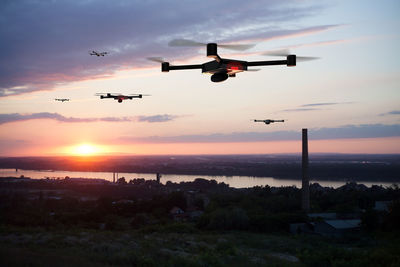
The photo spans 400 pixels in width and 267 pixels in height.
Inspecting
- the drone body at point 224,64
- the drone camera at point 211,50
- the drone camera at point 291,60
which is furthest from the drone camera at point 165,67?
the drone camera at point 291,60

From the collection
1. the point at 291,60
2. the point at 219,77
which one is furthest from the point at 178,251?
the point at 291,60

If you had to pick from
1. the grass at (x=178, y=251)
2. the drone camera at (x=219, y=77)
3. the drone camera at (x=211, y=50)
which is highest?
the drone camera at (x=211, y=50)

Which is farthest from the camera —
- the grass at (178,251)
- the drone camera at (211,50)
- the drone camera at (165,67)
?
the grass at (178,251)

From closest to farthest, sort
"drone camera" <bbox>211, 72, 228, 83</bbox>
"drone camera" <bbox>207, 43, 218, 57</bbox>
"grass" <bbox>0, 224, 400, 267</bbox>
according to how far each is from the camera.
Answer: "drone camera" <bbox>207, 43, 218, 57</bbox> < "drone camera" <bbox>211, 72, 228, 83</bbox> < "grass" <bbox>0, 224, 400, 267</bbox>

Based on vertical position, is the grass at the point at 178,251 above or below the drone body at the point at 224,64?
below

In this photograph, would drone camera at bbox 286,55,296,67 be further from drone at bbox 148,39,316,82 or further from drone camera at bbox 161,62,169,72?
drone camera at bbox 161,62,169,72

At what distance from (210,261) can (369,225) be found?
49.8 ft

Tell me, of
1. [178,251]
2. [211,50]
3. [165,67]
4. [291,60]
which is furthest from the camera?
[178,251]

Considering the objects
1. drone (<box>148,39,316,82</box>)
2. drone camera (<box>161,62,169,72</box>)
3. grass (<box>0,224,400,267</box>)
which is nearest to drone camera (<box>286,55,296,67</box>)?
drone (<box>148,39,316,82</box>)

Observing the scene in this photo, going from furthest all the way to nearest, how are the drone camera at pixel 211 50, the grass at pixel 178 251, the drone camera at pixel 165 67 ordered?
the grass at pixel 178 251 < the drone camera at pixel 165 67 < the drone camera at pixel 211 50

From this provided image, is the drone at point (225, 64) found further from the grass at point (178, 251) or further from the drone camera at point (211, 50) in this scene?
the grass at point (178, 251)

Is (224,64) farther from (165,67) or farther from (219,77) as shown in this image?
(165,67)

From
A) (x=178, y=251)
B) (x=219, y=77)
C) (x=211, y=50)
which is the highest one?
(x=211, y=50)

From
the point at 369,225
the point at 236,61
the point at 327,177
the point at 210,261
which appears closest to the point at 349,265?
the point at 210,261
